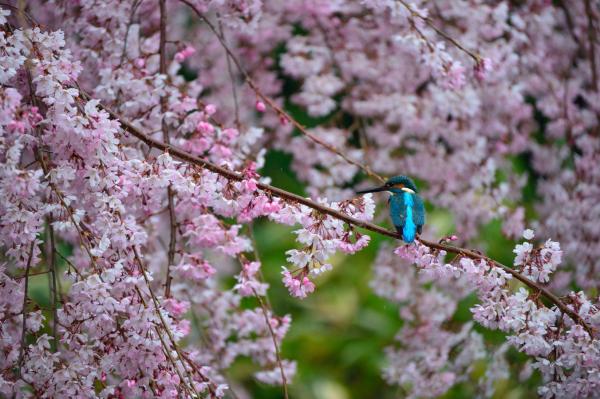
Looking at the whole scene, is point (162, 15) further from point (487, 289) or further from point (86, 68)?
point (487, 289)

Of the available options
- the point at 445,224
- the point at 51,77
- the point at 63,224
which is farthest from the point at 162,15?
the point at 445,224

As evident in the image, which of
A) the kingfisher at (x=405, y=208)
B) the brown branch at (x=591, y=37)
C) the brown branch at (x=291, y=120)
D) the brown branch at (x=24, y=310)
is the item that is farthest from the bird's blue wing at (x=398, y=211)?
the brown branch at (x=591, y=37)

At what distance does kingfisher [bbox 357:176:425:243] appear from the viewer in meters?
2.14

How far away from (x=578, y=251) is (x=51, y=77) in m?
2.50

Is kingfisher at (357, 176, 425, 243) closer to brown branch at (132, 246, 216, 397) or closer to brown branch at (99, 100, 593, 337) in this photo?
brown branch at (99, 100, 593, 337)

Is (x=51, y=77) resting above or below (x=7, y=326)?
above

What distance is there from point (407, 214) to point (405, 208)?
0.04m

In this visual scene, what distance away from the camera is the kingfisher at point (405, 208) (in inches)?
84.3

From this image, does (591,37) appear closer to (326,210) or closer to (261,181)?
(261,181)

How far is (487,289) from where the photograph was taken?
213cm

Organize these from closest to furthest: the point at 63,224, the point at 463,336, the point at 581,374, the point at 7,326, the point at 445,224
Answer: the point at 63,224 < the point at 581,374 < the point at 7,326 < the point at 463,336 < the point at 445,224

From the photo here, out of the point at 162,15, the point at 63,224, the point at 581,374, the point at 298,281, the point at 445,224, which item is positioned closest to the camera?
the point at 63,224

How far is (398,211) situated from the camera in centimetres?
222

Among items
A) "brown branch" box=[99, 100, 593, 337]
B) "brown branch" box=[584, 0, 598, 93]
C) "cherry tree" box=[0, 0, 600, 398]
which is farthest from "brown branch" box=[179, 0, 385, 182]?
"brown branch" box=[584, 0, 598, 93]
